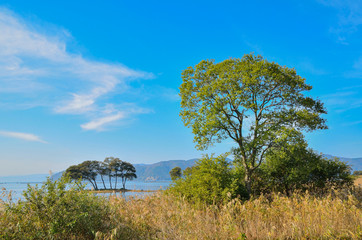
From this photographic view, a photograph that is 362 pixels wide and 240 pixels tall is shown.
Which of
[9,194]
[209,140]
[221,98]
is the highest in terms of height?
[221,98]

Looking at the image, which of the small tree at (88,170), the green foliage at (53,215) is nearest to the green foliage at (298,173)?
the green foliage at (53,215)

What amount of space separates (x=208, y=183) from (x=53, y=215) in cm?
831

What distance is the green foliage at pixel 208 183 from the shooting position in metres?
12.8

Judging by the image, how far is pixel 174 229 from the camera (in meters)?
7.42

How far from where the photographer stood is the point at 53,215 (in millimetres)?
6723

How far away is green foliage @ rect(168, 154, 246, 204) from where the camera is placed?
42.0 ft

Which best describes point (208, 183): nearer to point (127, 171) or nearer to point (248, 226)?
point (248, 226)

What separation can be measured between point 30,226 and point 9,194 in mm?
1340

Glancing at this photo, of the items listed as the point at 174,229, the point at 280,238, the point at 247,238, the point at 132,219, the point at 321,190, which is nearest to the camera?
the point at 280,238

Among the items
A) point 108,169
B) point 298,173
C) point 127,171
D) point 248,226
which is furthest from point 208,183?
point 108,169

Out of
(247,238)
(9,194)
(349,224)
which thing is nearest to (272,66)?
(349,224)

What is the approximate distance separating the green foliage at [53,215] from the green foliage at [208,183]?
570 cm

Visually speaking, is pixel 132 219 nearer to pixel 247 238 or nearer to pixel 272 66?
pixel 247 238

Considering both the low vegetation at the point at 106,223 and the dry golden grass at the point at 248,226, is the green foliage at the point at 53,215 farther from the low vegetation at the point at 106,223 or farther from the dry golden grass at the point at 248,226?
the dry golden grass at the point at 248,226
